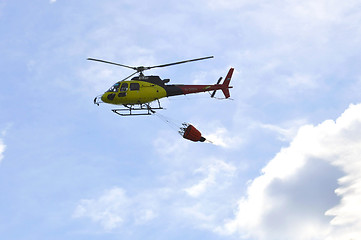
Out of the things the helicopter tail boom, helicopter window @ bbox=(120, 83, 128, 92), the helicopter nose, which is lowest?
the helicopter nose

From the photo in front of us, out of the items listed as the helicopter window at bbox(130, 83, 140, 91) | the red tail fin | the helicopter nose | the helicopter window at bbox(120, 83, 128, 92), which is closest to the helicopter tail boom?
the red tail fin

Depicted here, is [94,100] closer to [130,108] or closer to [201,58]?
[130,108]

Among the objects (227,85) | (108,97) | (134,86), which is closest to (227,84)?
(227,85)

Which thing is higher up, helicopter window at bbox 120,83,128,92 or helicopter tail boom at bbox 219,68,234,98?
helicopter tail boom at bbox 219,68,234,98

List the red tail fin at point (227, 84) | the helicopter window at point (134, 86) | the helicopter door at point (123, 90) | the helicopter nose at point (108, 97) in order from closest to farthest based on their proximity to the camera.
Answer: the helicopter door at point (123, 90)
the helicopter nose at point (108, 97)
the helicopter window at point (134, 86)
the red tail fin at point (227, 84)

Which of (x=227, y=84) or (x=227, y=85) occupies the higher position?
(x=227, y=84)

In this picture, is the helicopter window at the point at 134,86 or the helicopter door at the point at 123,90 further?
the helicopter window at the point at 134,86

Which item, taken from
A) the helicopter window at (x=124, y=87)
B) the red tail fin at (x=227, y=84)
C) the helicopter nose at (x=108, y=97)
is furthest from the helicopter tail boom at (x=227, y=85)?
the helicopter nose at (x=108, y=97)

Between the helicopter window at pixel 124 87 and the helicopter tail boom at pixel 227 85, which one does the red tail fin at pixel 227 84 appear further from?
the helicopter window at pixel 124 87

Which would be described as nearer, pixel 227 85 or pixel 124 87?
pixel 124 87

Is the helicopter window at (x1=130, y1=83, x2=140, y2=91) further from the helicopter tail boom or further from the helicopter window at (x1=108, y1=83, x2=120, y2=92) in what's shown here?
the helicopter tail boom

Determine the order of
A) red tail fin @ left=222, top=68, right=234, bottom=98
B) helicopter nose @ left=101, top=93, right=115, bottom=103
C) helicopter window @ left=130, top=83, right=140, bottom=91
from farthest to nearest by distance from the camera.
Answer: red tail fin @ left=222, top=68, right=234, bottom=98 < helicopter window @ left=130, top=83, right=140, bottom=91 < helicopter nose @ left=101, top=93, right=115, bottom=103

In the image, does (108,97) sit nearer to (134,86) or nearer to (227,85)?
(134,86)

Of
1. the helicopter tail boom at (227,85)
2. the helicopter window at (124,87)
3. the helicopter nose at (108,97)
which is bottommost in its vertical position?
the helicopter nose at (108,97)
